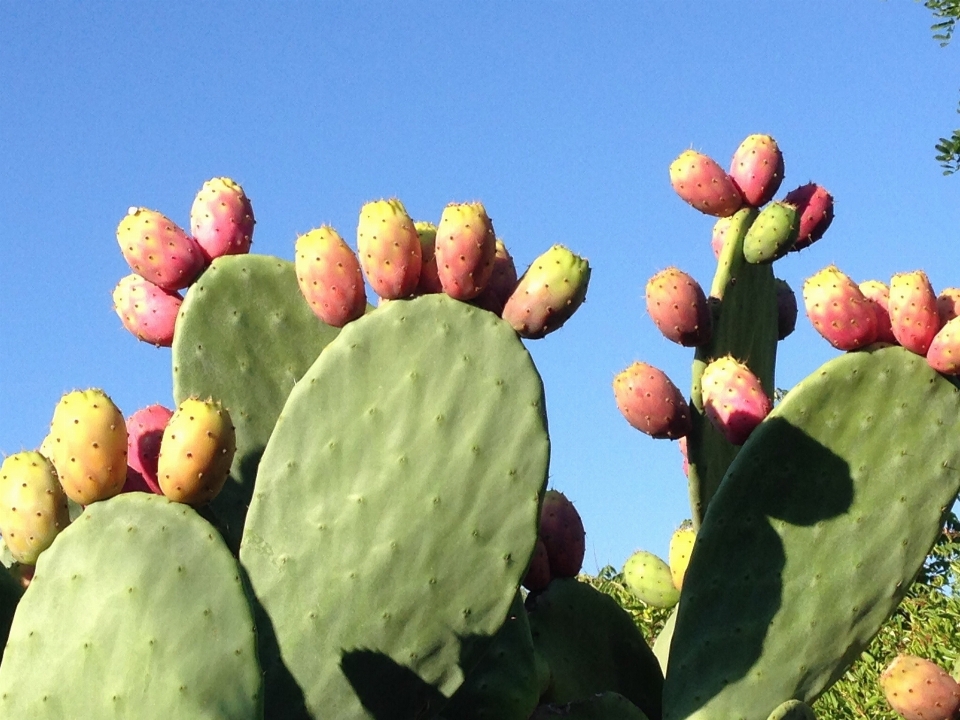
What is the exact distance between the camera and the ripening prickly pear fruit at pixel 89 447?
2199mm

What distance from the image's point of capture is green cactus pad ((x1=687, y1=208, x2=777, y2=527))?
3.09 meters

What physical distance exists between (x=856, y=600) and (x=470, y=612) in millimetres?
803

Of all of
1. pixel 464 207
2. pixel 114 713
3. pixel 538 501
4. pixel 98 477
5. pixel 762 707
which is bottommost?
pixel 762 707

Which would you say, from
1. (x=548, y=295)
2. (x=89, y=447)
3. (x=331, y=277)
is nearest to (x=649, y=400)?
(x=548, y=295)

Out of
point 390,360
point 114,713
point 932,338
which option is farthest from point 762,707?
point 114,713

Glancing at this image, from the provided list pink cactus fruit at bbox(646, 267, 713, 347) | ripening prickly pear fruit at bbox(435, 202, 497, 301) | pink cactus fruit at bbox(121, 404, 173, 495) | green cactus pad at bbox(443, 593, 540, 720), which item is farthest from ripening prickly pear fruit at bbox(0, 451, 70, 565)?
pink cactus fruit at bbox(646, 267, 713, 347)

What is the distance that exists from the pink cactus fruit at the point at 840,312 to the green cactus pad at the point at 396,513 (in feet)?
2.10

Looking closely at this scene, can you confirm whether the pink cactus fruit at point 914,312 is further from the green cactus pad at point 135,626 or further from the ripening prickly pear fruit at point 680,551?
the green cactus pad at point 135,626

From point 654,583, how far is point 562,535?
38cm

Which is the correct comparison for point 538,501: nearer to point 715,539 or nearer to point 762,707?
point 715,539

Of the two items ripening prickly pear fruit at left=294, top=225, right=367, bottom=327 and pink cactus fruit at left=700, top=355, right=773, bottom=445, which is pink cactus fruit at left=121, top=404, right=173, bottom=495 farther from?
pink cactus fruit at left=700, top=355, right=773, bottom=445

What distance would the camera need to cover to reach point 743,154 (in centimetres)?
324

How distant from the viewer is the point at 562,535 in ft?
9.88

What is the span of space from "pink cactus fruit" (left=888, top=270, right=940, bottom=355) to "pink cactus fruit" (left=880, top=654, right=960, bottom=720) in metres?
0.61
